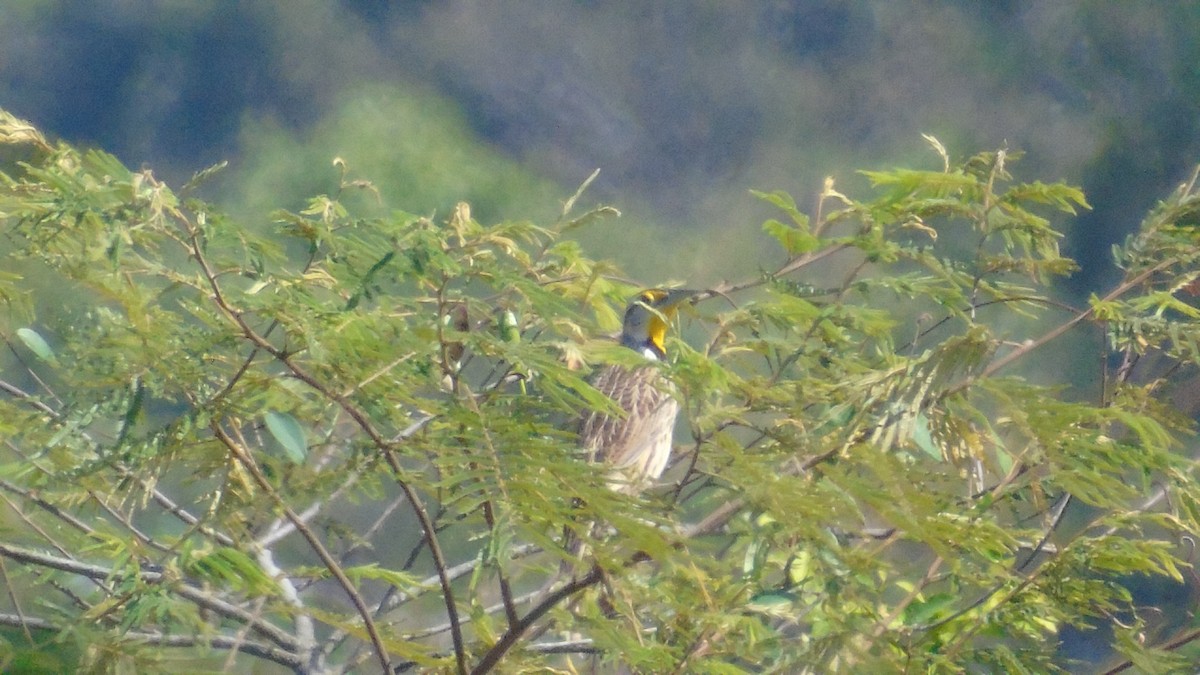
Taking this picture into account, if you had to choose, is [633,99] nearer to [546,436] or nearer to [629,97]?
[629,97]

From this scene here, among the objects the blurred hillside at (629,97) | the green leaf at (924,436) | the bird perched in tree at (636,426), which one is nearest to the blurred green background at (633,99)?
the blurred hillside at (629,97)

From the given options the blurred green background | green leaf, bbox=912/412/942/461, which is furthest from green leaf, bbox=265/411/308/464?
the blurred green background

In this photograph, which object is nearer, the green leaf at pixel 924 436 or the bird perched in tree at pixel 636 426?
the green leaf at pixel 924 436

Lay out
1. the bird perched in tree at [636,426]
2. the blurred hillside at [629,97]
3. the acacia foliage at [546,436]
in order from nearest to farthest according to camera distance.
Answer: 1. the acacia foliage at [546,436]
2. the bird perched in tree at [636,426]
3. the blurred hillside at [629,97]

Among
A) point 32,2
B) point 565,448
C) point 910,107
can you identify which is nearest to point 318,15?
point 32,2

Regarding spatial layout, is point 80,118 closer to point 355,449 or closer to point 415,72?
point 415,72

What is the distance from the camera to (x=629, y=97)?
6.75ft

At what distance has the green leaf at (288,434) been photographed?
0.75 metres

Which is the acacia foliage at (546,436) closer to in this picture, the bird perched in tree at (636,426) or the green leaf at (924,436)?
the green leaf at (924,436)

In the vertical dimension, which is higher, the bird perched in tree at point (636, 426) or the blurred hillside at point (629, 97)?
the blurred hillside at point (629, 97)

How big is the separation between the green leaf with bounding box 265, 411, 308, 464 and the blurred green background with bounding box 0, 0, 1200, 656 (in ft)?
3.76

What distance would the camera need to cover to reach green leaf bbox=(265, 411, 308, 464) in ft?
2.46

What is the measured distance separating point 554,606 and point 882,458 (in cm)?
33

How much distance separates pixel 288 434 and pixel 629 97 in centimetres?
143
